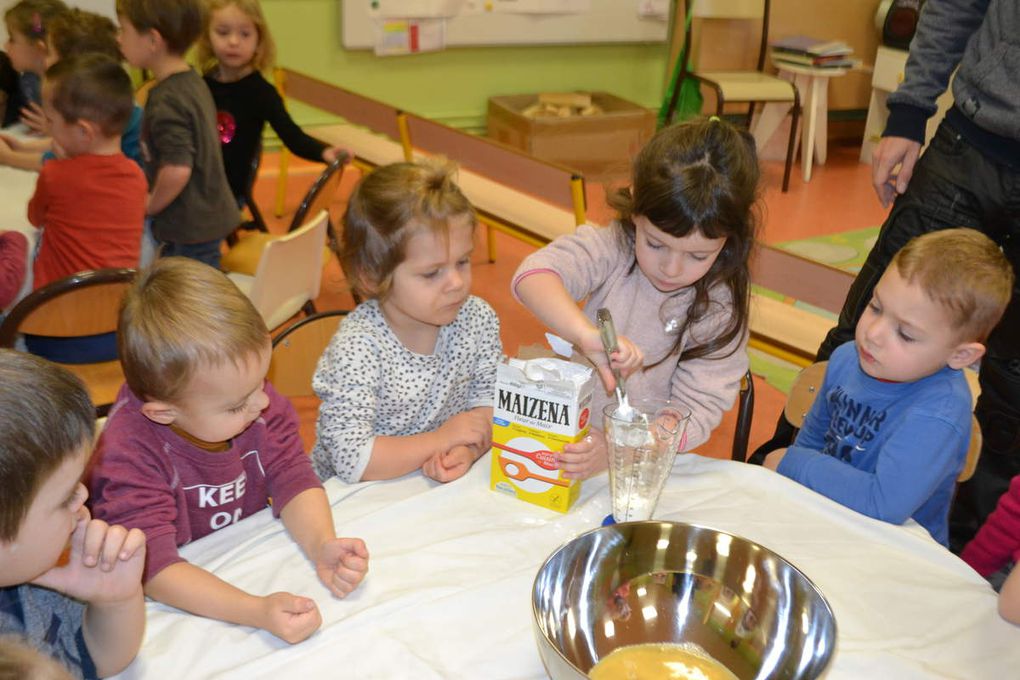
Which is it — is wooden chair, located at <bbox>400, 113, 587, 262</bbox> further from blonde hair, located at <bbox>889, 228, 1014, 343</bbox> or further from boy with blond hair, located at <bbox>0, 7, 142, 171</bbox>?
blonde hair, located at <bbox>889, 228, 1014, 343</bbox>

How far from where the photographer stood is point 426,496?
4.26ft

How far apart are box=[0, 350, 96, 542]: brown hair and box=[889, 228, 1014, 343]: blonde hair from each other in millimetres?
1277

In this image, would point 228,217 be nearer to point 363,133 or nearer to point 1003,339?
point 363,133

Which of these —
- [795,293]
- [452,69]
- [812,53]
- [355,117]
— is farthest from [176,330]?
[812,53]

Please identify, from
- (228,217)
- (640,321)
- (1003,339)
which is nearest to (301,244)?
(228,217)

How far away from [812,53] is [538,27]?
1.84 m

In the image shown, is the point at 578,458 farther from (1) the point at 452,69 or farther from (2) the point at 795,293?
(1) the point at 452,69

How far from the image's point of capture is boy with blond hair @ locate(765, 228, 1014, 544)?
1.37 m

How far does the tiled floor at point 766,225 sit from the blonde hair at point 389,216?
1.49 m

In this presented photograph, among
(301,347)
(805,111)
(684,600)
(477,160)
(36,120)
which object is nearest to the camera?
(684,600)

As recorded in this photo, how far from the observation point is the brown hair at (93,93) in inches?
94.0

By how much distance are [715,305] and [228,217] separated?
200cm

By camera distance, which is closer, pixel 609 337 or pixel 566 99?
pixel 609 337

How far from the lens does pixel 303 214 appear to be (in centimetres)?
273
